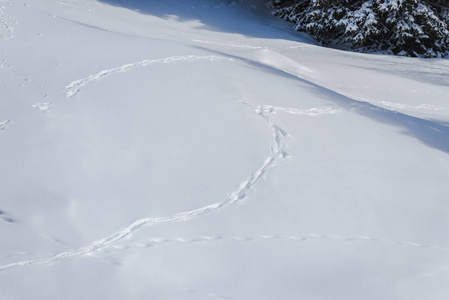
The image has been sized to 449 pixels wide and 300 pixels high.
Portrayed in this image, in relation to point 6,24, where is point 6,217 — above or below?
below

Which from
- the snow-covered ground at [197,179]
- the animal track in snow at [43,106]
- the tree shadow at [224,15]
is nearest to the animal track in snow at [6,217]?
the snow-covered ground at [197,179]

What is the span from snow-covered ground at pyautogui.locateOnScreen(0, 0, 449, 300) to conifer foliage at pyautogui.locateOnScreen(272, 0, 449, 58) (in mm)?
5273

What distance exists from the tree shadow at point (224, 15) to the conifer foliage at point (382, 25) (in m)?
0.49

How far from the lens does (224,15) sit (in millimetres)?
9406

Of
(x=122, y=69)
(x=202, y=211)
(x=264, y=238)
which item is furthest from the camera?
(x=122, y=69)

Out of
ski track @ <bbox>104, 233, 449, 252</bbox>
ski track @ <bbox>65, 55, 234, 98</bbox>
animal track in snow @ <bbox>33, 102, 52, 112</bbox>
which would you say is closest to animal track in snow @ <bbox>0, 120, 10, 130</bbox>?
animal track in snow @ <bbox>33, 102, 52, 112</bbox>

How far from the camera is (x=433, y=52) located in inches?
384

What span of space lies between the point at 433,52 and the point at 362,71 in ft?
13.9

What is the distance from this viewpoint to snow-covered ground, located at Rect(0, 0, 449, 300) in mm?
1795

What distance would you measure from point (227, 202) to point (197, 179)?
245mm

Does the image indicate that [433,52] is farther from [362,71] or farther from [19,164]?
[19,164]

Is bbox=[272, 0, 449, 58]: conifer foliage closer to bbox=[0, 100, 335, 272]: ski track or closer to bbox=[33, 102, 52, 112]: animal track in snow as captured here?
bbox=[0, 100, 335, 272]: ski track

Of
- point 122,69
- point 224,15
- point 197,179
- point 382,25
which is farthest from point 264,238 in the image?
point 382,25

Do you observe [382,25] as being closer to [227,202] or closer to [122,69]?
[122,69]
